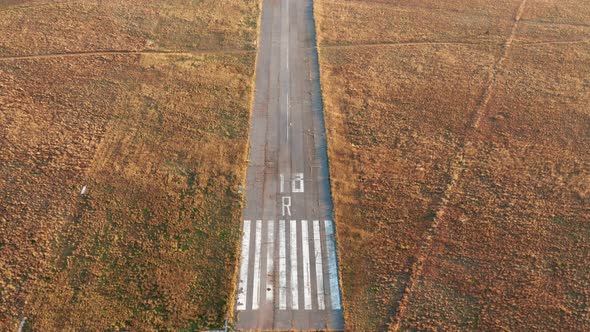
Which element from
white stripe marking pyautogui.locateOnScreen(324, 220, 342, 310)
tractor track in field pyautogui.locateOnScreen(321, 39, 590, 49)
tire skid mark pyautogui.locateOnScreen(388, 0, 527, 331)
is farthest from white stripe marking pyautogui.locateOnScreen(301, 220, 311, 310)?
tractor track in field pyautogui.locateOnScreen(321, 39, 590, 49)

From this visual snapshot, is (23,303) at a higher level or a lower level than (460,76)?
lower

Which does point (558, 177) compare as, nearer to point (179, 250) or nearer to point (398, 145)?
→ point (398, 145)

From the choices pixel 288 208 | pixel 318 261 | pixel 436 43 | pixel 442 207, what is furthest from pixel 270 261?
pixel 436 43

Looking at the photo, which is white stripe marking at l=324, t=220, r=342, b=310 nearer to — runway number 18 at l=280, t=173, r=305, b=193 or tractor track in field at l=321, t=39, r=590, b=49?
runway number 18 at l=280, t=173, r=305, b=193

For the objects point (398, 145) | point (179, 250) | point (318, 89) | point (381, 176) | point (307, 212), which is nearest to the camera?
point (179, 250)

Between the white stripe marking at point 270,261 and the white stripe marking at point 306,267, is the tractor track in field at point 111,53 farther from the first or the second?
the white stripe marking at point 306,267

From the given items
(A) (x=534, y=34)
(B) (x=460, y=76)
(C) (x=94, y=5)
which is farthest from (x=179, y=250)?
(A) (x=534, y=34)
